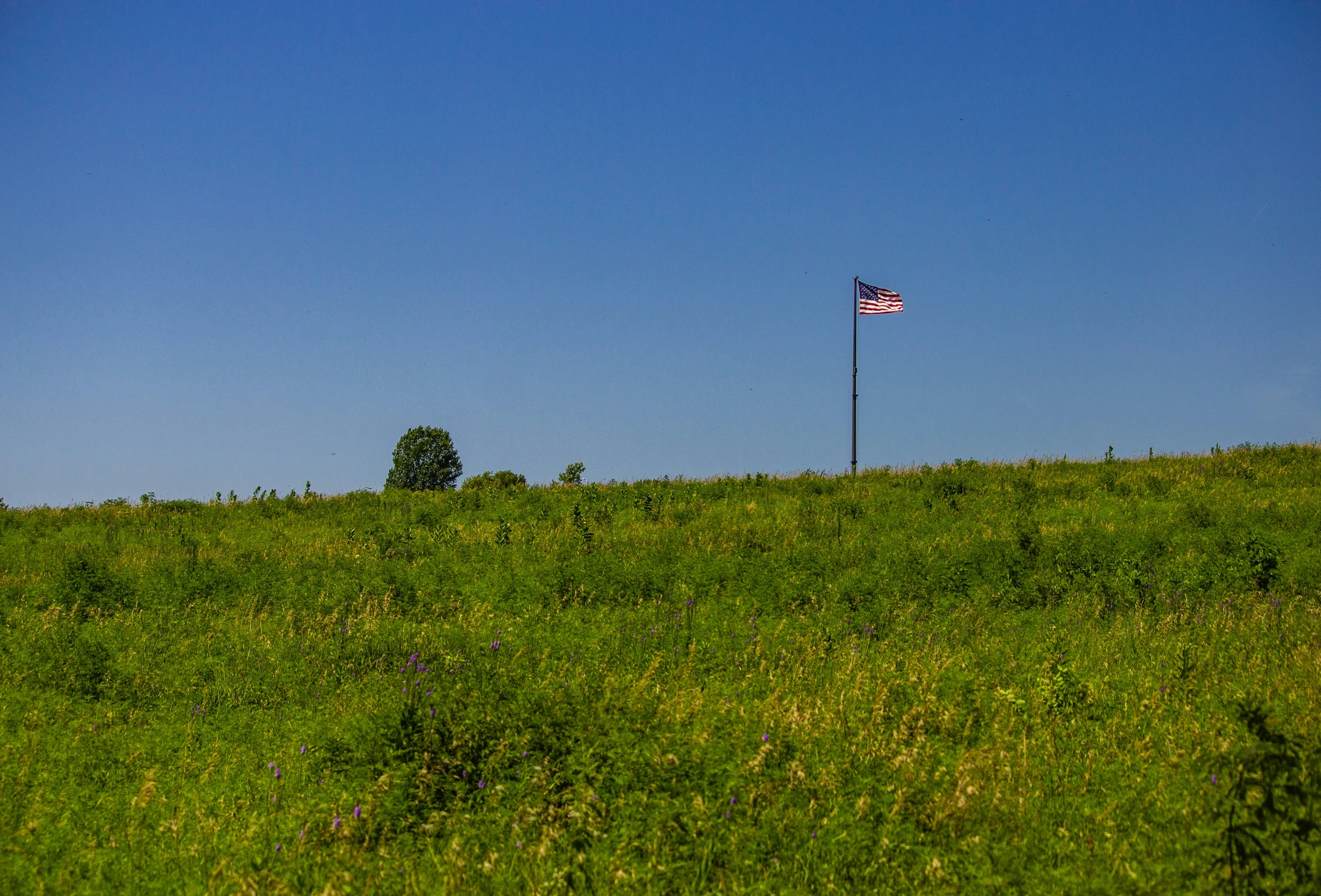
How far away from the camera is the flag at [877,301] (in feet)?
87.4

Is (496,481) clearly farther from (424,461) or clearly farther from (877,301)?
(424,461)

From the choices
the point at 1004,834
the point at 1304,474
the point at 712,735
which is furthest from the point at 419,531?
the point at 1304,474

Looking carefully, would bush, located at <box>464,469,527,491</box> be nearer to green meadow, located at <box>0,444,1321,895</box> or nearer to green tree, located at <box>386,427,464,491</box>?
green meadow, located at <box>0,444,1321,895</box>

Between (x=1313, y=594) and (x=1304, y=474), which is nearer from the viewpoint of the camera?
(x=1313, y=594)

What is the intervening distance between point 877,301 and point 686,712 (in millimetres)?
22731

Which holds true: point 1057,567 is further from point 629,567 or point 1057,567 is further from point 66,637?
point 66,637

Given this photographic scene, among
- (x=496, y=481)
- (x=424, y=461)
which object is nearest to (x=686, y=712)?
(x=496, y=481)

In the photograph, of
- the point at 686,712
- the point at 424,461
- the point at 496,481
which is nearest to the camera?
the point at 686,712

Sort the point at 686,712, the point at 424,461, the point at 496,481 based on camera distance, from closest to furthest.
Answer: the point at 686,712, the point at 496,481, the point at 424,461

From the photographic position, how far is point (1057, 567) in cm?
1202

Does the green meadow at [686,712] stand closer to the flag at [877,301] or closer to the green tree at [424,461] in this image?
the flag at [877,301]

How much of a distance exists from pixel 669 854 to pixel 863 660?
3946mm

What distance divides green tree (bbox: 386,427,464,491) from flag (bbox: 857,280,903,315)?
142 ft

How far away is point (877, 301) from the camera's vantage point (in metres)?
26.8
